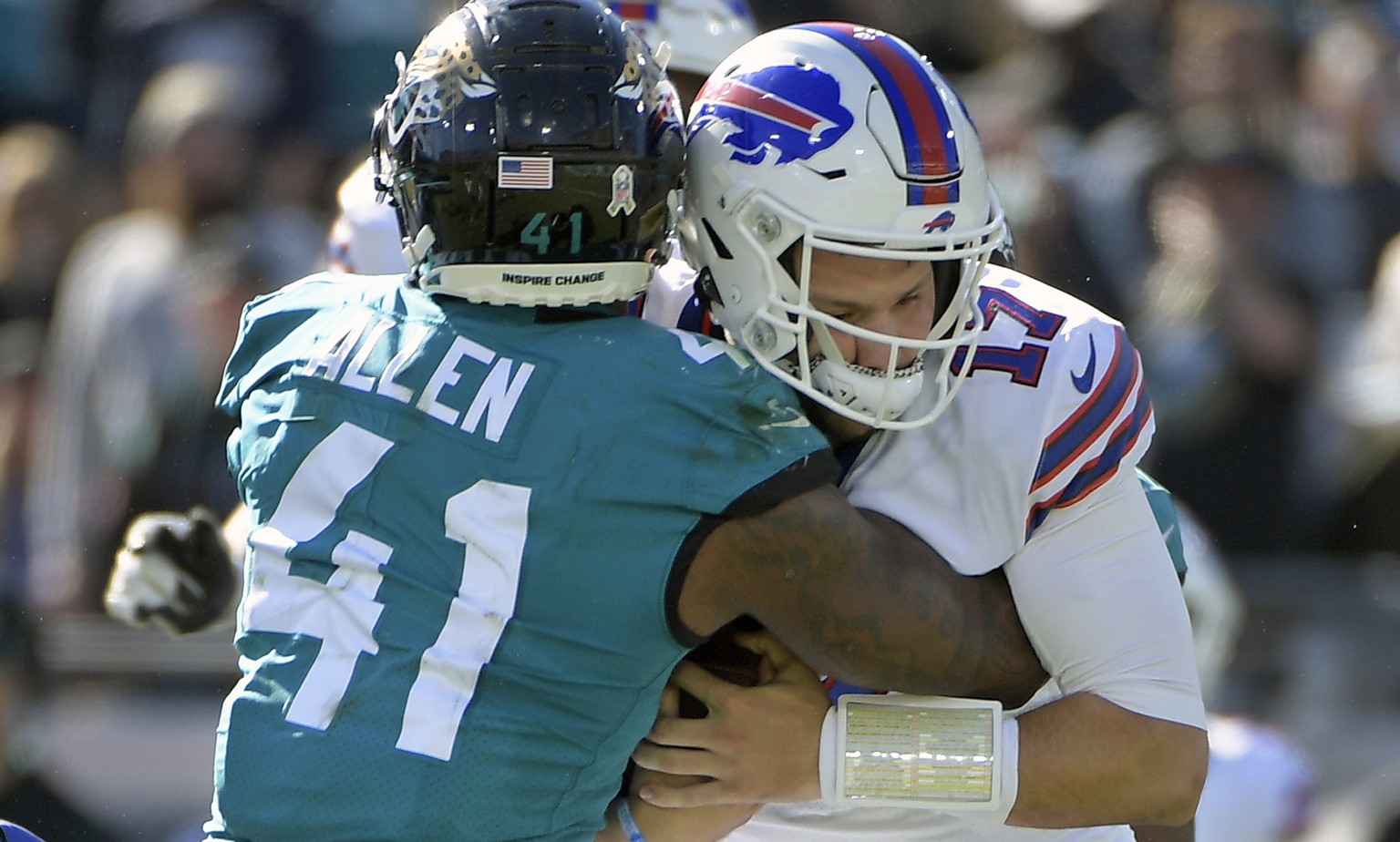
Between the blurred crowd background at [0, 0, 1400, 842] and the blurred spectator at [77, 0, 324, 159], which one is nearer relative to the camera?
the blurred crowd background at [0, 0, 1400, 842]

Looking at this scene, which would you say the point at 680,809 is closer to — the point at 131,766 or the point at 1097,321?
the point at 1097,321

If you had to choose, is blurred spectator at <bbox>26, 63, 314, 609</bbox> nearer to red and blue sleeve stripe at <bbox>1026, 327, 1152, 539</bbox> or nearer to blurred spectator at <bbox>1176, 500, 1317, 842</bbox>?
blurred spectator at <bbox>1176, 500, 1317, 842</bbox>

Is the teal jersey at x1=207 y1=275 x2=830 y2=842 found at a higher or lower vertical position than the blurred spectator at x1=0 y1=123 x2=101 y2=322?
higher

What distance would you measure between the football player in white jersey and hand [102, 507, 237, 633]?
45.6 inches

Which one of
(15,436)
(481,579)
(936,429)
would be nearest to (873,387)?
(936,429)

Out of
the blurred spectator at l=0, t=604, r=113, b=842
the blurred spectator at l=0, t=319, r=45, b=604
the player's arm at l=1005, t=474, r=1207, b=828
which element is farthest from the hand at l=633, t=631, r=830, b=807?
the blurred spectator at l=0, t=319, r=45, b=604

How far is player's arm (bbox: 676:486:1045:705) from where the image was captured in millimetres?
2189

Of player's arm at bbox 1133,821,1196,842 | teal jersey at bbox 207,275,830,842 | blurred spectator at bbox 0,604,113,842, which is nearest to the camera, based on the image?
teal jersey at bbox 207,275,830,842

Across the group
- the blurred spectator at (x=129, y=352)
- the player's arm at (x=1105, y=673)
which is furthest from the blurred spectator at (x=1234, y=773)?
the blurred spectator at (x=129, y=352)

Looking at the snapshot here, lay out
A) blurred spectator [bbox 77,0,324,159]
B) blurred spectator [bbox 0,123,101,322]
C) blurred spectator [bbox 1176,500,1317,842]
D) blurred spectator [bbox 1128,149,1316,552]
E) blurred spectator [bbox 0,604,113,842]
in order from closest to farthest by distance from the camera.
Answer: blurred spectator [bbox 1176,500,1317,842] → blurred spectator [bbox 0,604,113,842] → blurred spectator [bbox 1128,149,1316,552] → blurred spectator [bbox 0,123,101,322] → blurred spectator [bbox 77,0,324,159]

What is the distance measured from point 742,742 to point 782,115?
81 cm

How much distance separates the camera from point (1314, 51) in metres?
6.77

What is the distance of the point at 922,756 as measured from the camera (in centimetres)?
249

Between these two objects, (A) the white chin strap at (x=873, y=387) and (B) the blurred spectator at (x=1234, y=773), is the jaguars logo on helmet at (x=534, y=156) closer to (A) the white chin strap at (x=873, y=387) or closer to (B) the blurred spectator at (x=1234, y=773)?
→ (A) the white chin strap at (x=873, y=387)
